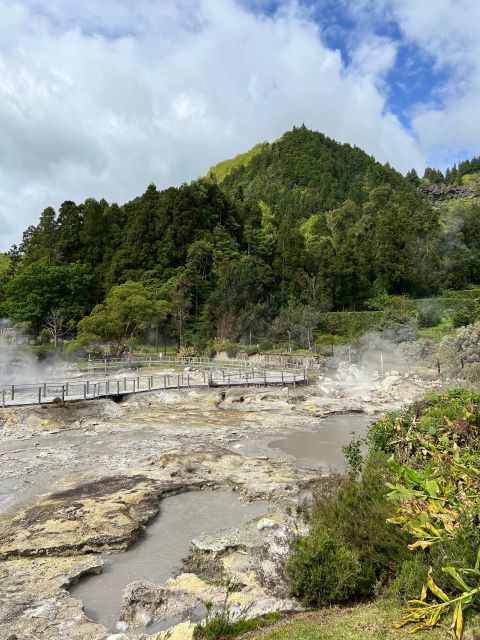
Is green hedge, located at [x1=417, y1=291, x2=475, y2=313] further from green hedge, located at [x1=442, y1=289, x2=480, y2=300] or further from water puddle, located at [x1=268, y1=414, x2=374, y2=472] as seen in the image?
water puddle, located at [x1=268, y1=414, x2=374, y2=472]

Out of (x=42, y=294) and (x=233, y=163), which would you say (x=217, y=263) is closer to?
(x=42, y=294)

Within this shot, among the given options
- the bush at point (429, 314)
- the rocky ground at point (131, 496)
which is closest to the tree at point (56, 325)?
the rocky ground at point (131, 496)

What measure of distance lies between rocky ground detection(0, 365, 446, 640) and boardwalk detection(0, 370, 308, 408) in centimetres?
128

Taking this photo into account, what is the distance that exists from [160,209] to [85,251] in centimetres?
1196

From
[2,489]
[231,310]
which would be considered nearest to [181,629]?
[2,489]

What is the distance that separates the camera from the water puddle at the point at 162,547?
6160 mm

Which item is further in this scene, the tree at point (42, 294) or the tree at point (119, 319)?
the tree at point (42, 294)

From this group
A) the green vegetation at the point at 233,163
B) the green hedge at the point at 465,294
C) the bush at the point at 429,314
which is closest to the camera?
the bush at the point at 429,314

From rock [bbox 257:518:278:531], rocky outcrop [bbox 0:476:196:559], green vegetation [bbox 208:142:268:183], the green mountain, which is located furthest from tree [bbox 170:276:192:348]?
green vegetation [bbox 208:142:268:183]

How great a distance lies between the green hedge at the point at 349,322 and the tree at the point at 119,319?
16.7 metres

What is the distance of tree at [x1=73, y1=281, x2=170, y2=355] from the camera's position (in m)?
38.5

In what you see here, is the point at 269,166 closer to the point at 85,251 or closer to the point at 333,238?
the point at 333,238

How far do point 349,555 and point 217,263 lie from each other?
53308mm

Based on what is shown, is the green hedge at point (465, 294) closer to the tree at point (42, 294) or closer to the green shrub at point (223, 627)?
the tree at point (42, 294)
